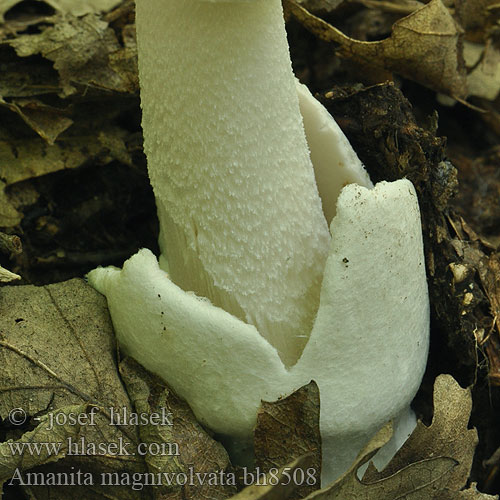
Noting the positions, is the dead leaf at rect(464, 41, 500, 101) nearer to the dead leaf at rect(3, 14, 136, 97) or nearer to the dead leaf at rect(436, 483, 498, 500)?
the dead leaf at rect(3, 14, 136, 97)

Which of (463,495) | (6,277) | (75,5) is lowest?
(463,495)

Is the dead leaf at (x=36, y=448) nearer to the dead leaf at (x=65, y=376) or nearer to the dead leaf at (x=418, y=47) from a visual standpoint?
the dead leaf at (x=65, y=376)

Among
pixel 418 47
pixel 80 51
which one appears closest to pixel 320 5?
pixel 418 47

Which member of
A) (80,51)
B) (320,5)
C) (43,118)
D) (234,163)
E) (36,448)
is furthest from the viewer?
(320,5)

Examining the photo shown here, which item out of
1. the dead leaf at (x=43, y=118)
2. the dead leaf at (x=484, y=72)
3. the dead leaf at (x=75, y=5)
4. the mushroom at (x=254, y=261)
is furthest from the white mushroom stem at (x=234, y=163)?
the dead leaf at (x=484, y=72)

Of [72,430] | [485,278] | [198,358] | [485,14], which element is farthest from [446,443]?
[485,14]

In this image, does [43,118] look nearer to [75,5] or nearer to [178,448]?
[75,5]

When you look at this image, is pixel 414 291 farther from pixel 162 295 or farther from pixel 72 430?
pixel 72 430

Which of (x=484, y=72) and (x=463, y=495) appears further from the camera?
(x=484, y=72)
